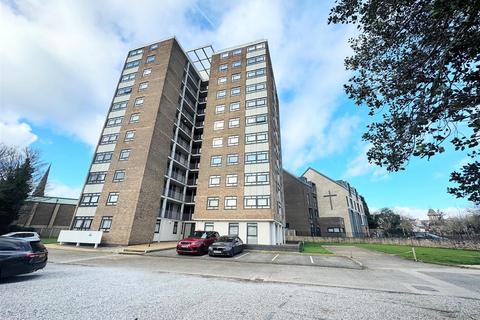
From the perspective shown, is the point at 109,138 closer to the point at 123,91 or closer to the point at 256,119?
the point at 123,91

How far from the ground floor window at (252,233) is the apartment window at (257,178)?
4.74 meters

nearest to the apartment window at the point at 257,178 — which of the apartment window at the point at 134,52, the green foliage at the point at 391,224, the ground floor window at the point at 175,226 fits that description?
the ground floor window at the point at 175,226

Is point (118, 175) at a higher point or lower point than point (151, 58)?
lower

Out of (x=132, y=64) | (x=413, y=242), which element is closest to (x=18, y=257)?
(x=132, y=64)

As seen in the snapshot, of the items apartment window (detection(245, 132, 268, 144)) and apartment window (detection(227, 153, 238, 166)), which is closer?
apartment window (detection(227, 153, 238, 166))

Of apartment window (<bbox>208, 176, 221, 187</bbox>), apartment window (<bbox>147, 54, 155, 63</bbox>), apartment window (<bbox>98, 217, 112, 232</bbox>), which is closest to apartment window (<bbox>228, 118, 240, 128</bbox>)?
apartment window (<bbox>208, 176, 221, 187</bbox>)


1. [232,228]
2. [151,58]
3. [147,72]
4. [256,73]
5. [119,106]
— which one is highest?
[151,58]

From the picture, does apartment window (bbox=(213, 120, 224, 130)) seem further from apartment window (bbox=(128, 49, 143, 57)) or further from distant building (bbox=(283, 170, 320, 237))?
distant building (bbox=(283, 170, 320, 237))

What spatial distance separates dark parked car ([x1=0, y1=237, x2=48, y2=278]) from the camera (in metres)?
6.26

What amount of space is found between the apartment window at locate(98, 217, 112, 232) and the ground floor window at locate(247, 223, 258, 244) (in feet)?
47.7

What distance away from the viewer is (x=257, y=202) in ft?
79.2

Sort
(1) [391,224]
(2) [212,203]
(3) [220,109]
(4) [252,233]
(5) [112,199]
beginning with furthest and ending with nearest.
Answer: (1) [391,224] → (3) [220,109] → (2) [212,203] → (5) [112,199] → (4) [252,233]

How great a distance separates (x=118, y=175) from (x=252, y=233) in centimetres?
1684

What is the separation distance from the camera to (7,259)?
630 centimetres
